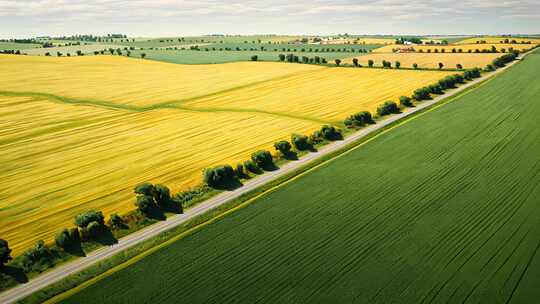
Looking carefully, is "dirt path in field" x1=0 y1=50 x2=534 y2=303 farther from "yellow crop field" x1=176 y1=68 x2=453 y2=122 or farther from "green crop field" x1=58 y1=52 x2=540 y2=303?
"yellow crop field" x1=176 y1=68 x2=453 y2=122

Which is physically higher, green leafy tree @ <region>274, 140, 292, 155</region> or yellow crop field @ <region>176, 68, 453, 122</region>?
yellow crop field @ <region>176, 68, 453, 122</region>

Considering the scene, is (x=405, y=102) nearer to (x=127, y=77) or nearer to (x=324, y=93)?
(x=324, y=93)

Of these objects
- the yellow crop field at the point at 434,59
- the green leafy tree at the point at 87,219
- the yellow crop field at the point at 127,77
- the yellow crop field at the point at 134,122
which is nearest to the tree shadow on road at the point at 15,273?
the yellow crop field at the point at 134,122

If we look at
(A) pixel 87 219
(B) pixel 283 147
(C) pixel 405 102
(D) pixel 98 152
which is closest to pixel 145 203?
(A) pixel 87 219

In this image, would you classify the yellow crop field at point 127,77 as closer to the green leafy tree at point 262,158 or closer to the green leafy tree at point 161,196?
the green leafy tree at point 262,158

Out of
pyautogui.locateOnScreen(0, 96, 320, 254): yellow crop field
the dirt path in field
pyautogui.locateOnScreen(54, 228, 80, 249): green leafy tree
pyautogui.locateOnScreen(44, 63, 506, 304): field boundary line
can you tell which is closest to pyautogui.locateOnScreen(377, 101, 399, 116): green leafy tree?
pyautogui.locateOnScreen(44, 63, 506, 304): field boundary line

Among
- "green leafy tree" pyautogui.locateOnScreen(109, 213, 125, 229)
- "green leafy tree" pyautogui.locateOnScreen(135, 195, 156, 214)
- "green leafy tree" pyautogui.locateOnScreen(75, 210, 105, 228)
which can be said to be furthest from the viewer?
"green leafy tree" pyautogui.locateOnScreen(135, 195, 156, 214)

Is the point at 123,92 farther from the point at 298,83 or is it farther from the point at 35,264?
the point at 35,264
